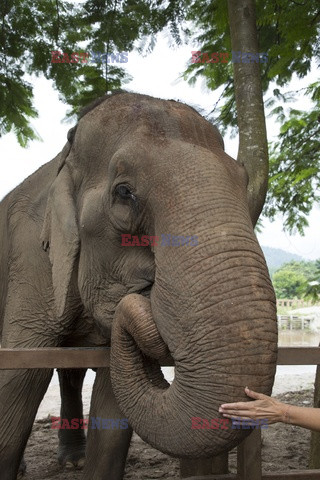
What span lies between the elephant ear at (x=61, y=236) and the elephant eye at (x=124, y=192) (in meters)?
0.46

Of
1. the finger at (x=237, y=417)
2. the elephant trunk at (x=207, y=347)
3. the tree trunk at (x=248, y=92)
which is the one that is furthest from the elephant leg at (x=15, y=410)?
the tree trunk at (x=248, y=92)

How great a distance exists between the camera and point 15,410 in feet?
11.6

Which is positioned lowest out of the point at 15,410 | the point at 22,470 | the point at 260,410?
the point at 22,470

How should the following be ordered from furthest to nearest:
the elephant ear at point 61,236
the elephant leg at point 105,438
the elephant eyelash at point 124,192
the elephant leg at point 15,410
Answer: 1. the elephant leg at point 105,438
2. the elephant leg at point 15,410
3. the elephant ear at point 61,236
4. the elephant eyelash at point 124,192

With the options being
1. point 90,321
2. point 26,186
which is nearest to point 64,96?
point 26,186

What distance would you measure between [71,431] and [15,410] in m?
2.26

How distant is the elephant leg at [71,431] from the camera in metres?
5.51

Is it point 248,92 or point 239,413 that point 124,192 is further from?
point 248,92

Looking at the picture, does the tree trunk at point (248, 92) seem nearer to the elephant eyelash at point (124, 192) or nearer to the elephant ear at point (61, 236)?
the elephant ear at point (61, 236)

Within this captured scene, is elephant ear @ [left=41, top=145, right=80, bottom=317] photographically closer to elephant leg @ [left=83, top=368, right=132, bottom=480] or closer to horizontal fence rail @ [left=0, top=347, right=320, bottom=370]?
horizontal fence rail @ [left=0, top=347, right=320, bottom=370]

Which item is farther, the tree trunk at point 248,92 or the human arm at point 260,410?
the tree trunk at point 248,92

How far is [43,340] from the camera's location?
365cm

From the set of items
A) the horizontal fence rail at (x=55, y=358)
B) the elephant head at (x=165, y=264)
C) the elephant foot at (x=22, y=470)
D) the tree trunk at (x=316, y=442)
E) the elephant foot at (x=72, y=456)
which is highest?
the elephant head at (x=165, y=264)

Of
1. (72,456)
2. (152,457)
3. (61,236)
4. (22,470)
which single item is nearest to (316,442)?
(152,457)
